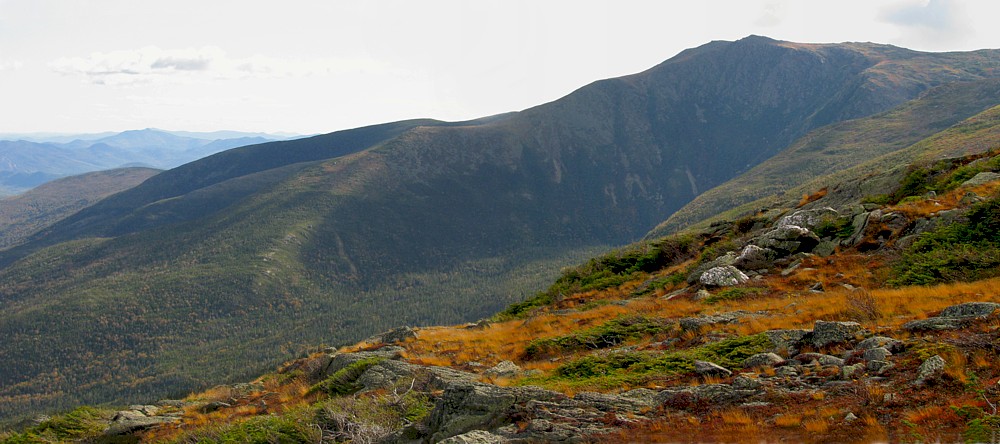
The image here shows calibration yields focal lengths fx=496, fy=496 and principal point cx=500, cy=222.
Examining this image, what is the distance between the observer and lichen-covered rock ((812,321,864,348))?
10.6 metres

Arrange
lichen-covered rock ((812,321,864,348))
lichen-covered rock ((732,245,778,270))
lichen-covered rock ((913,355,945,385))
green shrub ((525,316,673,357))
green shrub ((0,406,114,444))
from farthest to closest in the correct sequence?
lichen-covered rock ((732,245,778,270))
green shrub ((0,406,114,444))
green shrub ((525,316,673,357))
lichen-covered rock ((812,321,864,348))
lichen-covered rock ((913,355,945,385))

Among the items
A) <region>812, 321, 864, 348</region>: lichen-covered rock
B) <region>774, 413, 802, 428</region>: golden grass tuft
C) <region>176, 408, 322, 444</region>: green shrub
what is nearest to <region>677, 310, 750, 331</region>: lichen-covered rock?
<region>812, 321, 864, 348</region>: lichen-covered rock

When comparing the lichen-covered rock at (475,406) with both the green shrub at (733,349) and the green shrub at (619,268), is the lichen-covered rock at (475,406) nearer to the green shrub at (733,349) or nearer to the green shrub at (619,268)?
the green shrub at (733,349)

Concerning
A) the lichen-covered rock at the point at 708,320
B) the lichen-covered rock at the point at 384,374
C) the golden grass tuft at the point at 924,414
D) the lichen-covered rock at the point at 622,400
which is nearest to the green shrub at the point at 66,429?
the lichen-covered rock at the point at 384,374

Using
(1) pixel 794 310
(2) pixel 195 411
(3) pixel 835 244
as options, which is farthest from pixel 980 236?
(2) pixel 195 411

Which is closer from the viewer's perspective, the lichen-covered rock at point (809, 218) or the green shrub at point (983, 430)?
the green shrub at point (983, 430)

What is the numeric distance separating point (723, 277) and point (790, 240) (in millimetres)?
4477

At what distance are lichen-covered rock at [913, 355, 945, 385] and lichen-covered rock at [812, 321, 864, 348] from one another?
2.32m

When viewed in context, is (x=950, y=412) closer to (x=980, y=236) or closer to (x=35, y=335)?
(x=980, y=236)

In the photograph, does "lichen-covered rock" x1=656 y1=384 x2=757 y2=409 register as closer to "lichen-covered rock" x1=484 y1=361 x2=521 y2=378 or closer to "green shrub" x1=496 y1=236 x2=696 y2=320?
"lichen-covered rock" x1=484 y1=361 x2=521 y2=378

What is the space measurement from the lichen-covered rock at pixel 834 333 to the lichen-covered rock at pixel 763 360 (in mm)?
1022

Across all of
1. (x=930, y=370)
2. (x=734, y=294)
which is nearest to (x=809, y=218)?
(x=734, y=294)

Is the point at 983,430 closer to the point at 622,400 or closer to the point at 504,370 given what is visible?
the point at 622,400

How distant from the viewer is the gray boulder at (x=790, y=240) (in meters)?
22.0
